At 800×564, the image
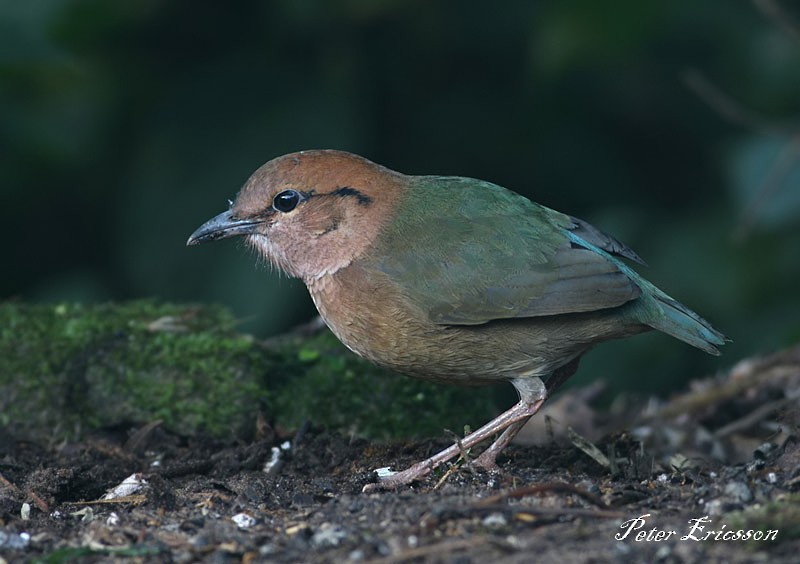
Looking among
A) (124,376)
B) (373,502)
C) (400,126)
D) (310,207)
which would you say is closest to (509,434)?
(373,502)

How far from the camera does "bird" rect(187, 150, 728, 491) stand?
4.62 m

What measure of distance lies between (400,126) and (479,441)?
3383 mm

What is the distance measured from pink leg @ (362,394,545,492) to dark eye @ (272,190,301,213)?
1.34m

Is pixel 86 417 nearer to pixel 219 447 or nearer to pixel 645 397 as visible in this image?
pixel 219 447

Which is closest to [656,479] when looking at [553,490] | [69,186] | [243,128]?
[553,490]

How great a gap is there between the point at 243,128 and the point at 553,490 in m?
3.90

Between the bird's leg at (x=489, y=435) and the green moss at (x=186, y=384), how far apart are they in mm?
721

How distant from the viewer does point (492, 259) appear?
4723 mm

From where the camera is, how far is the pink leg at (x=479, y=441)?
425cm

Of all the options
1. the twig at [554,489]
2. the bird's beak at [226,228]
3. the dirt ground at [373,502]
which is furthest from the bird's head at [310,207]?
the twig at [554,489]

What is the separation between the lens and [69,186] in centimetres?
748
